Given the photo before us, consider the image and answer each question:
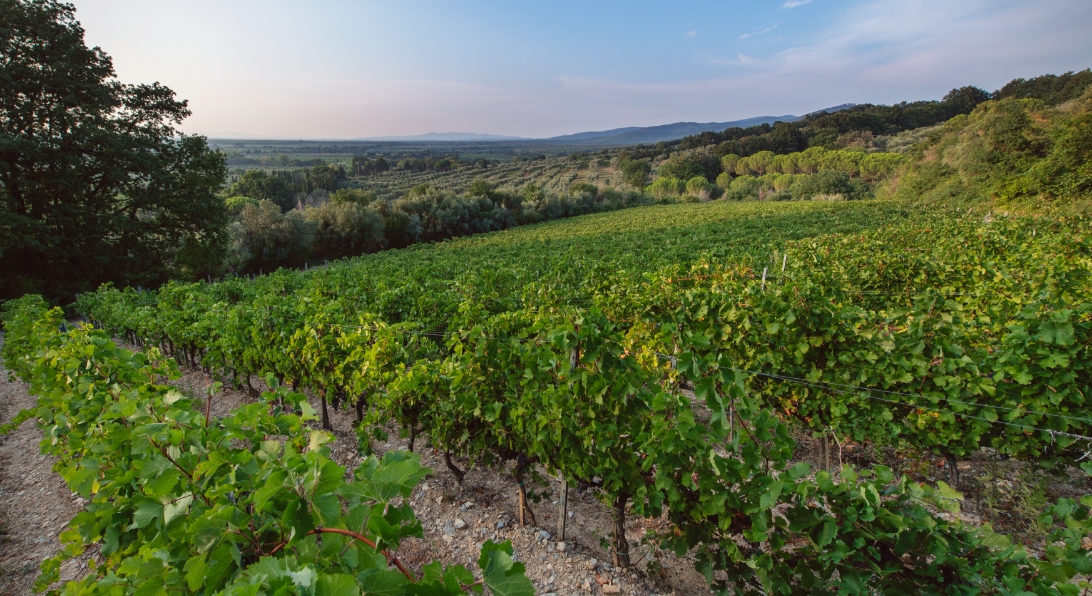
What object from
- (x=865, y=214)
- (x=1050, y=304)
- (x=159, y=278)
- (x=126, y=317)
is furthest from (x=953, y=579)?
(x=865, y=214)

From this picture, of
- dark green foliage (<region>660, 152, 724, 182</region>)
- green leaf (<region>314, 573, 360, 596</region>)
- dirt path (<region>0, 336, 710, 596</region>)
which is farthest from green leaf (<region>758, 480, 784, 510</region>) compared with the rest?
dark green foliage (<region>660, 152, 724, 182</region>)

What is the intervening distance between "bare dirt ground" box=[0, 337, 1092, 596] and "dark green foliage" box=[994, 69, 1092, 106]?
83.1 m

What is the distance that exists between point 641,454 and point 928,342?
2.91 metres

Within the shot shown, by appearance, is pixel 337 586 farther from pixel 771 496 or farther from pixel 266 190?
pixel 266 190

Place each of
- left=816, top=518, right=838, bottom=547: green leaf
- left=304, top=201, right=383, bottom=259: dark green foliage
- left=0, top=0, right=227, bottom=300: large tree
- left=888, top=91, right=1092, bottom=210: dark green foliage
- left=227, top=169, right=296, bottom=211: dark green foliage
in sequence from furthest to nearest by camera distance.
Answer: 1. left=227, top=169, right=296, bottom=211: dark green foliage
2. left=304, top=201, right=383, bottom=259: dark green foliage
3. left=888, top=91, right=1092, bottom=210: dark green foliage
4. left=0, top=0, right=227, bottom=300: large tree
5. left=816, top=518, right=838, bottom=547: green leaf

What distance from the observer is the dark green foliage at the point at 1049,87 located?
62.3 m

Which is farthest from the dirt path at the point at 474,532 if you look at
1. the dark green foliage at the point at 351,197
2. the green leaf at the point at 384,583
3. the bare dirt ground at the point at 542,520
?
the dark green foliage at the point at 351,197

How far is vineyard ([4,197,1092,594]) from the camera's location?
156 cm

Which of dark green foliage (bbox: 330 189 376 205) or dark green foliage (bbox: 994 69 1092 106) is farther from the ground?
dark green foliage (bbox: 994 69 1092 106)

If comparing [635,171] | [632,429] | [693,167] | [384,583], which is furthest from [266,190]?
[693,167]

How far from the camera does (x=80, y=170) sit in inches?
746

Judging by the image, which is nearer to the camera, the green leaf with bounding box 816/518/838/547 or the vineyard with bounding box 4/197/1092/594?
the vineyard with bounding box 4/197/1092/594

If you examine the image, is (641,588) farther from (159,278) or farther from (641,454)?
(159,278)

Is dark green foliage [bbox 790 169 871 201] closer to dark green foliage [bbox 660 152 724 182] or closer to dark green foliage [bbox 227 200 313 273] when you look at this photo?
dark green foliage [bbox 660 152 724 182]
